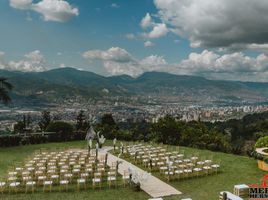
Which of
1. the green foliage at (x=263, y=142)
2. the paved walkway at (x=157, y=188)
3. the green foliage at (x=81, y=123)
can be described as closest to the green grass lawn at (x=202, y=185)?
the paved walkway at (x=157, y=188)

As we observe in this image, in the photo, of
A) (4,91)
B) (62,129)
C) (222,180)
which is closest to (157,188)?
(222,180)

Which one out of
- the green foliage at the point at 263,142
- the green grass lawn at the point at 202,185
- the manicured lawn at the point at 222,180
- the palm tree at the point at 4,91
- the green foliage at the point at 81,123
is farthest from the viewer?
the green foliage at the point at 81,123

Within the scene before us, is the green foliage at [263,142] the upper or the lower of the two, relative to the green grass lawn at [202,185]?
upper

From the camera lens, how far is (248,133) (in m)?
53.7

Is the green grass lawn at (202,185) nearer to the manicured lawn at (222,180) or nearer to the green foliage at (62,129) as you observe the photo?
the manicured lawn at (222,180)

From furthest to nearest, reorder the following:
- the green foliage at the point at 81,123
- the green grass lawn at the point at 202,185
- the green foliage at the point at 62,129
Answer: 1. the green foliage at the point at 81,123
2. the green foliage at the point at 62,129
3. the green grass lawn at the point at 202,185

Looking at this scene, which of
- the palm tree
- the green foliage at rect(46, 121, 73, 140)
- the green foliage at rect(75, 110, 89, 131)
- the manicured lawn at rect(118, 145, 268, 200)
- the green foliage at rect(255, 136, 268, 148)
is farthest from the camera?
the green foliage at rect(75, 110, 89, 131)

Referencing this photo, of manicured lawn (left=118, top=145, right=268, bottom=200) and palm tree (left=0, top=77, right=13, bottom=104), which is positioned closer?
manicured lawn (left=118, top=145, right=268, bottom=200)

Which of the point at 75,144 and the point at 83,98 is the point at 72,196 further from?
the point at 83,98

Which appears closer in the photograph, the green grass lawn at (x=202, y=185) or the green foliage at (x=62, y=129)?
the green grass lawn at (x=202, y=185)

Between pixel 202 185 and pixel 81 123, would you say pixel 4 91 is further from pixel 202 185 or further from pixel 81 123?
pixel 202 185

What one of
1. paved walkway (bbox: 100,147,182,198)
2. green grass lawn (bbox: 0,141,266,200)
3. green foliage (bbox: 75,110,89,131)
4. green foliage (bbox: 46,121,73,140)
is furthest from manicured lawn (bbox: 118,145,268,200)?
green foliage (bbox: 75,110,89,131)

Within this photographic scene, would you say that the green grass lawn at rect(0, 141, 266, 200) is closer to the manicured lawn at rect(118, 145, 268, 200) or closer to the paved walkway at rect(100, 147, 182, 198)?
the manicured lawn at rect(118, 145, 268, 200)

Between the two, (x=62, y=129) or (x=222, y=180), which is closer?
(x=222, y=180)
